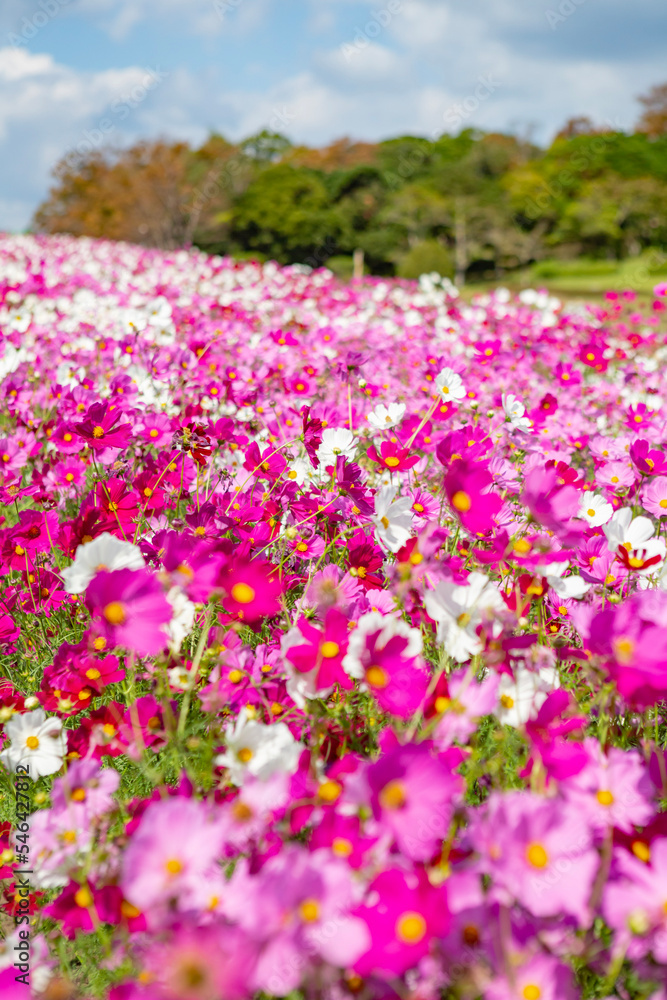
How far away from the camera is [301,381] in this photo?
9.50 ft

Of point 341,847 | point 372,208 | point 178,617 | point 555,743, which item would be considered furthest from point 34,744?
point 372,208

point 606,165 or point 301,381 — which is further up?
point 606,165

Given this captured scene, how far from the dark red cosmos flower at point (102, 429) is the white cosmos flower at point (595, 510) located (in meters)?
1.19

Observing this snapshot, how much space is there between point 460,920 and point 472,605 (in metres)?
0.48

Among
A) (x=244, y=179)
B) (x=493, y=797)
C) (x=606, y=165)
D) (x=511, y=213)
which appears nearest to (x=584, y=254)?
(x=511, y=213)

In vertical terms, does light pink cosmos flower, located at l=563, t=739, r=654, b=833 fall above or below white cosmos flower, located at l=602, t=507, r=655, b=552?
below

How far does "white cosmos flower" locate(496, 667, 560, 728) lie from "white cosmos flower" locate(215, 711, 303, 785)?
1.13 feet

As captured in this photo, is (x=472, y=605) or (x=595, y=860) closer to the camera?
(x=595, y=860)

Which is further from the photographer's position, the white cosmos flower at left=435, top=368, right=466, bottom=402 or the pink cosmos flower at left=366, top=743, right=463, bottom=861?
the white cosmos flower at left=435, top=368, right=466, bottom=402

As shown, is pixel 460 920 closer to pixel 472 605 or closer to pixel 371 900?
pixel 371 900

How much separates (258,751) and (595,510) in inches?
44.1

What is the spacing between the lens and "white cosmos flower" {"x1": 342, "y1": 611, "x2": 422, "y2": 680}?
3.40 feet

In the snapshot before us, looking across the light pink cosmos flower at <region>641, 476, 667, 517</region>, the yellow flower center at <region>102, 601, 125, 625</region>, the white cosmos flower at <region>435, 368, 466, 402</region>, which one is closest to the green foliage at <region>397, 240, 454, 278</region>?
the white cosmos flower at <region>435, 368, 466, 402</region>

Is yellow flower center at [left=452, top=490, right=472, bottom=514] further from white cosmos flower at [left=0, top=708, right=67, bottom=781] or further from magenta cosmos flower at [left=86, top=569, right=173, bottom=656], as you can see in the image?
white cosmos flower at [left=0, top=708, right=67, bottom=781]
